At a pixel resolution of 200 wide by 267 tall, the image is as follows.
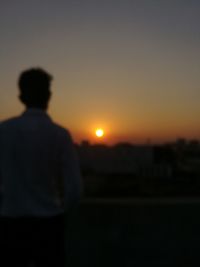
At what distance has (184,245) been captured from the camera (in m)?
5.25

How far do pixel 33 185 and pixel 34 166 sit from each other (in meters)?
0.09

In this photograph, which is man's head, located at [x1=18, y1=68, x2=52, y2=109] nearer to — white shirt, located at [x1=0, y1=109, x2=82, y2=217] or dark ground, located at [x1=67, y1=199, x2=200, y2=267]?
white shirt, located at [x1=0, y1=109, x2=82, y2=217]

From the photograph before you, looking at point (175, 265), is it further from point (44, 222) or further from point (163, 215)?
point (44, 222)

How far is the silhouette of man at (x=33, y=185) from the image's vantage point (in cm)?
326

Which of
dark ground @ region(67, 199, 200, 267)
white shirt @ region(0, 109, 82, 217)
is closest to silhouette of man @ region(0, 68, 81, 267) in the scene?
white shirt @ region(0, 109, 82, 217)

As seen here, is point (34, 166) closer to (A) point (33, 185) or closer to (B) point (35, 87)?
(A) point (33, 185)

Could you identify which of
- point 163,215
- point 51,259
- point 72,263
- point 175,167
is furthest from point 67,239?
point 175,167

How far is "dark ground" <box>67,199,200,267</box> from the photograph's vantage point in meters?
5.22

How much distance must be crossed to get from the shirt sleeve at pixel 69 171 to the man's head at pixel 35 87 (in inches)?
8.3

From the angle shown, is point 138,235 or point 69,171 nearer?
point 69,171

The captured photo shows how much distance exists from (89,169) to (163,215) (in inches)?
3038

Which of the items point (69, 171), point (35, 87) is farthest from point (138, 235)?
point (35, 87)

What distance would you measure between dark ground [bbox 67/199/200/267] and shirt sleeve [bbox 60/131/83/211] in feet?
6.31

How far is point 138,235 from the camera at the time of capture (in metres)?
5.24
